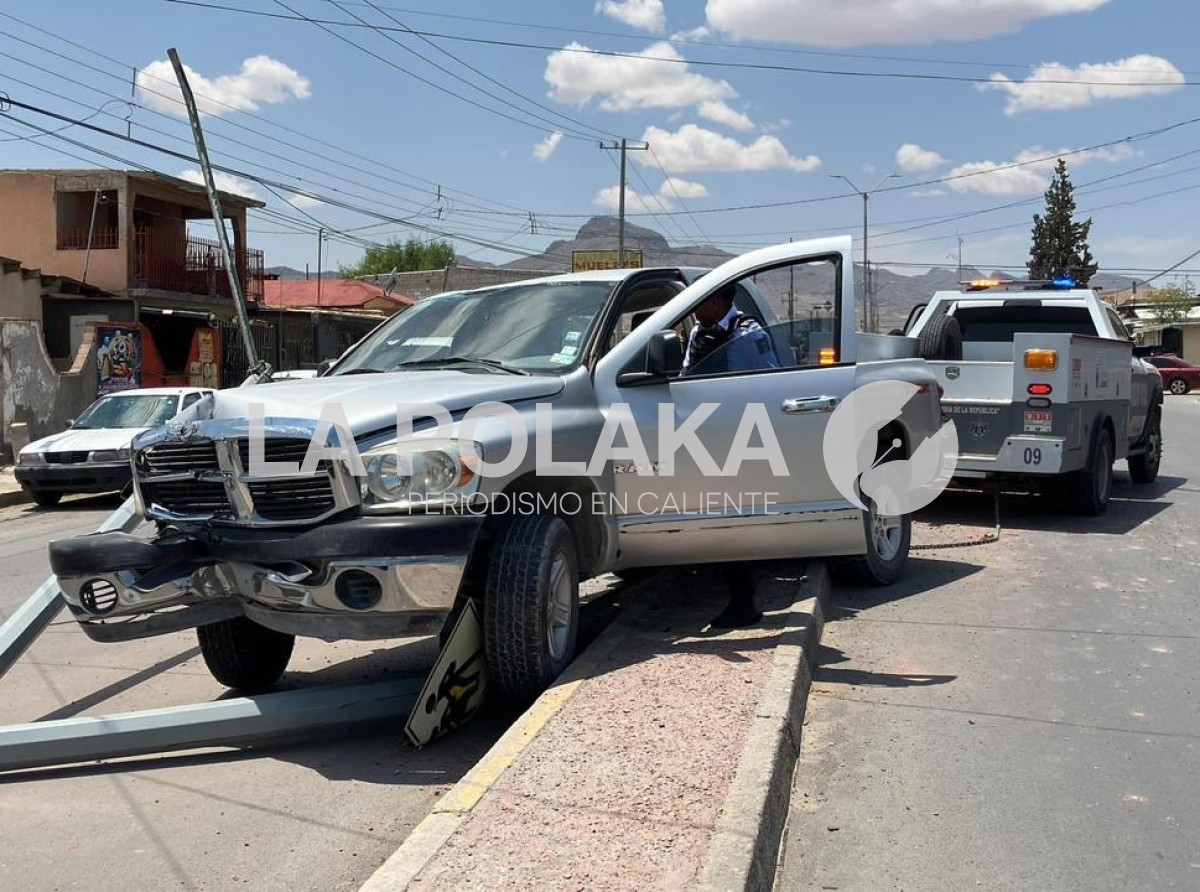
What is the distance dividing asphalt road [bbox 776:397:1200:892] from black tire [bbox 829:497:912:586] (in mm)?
130

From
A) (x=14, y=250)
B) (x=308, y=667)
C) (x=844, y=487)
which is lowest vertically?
(x=308, y=667)

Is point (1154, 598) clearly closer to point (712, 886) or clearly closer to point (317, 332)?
point (712, 886)

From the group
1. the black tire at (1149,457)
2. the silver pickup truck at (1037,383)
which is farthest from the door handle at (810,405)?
the black tire at (1149,457)

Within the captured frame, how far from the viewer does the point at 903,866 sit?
357 cm

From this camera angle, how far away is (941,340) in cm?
1009

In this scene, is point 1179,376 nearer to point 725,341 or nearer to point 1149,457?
point 1149,457

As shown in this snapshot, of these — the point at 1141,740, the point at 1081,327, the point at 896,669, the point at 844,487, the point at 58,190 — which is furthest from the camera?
the point at 58,190

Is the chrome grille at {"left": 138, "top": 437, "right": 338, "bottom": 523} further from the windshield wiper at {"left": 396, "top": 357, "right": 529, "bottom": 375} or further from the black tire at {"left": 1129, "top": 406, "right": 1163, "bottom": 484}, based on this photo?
the black tire at {"left": 1129, "top": 406, "right": 1163, "bottom": 484}

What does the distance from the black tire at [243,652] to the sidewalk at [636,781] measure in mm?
1638

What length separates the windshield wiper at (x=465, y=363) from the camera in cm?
534

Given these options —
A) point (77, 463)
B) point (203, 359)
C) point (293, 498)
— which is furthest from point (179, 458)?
point (203, 359)

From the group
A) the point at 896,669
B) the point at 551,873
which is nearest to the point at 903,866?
the point at 551,873

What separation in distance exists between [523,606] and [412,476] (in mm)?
732

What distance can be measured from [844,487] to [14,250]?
30.8 meters
